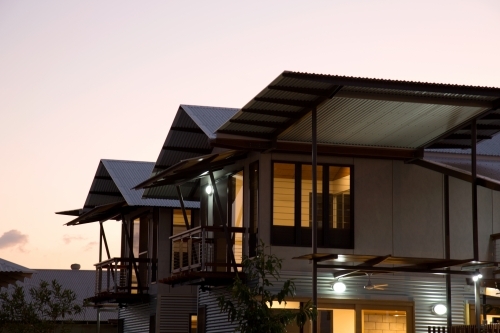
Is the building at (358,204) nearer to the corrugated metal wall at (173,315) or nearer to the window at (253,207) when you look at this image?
the window at (253,207)

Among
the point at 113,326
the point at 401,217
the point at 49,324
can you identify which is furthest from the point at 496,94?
the point at 113,326

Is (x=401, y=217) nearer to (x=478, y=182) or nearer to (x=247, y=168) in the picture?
(x=478, y=182)

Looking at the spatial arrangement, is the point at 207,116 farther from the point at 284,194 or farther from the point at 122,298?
the point at 122,298

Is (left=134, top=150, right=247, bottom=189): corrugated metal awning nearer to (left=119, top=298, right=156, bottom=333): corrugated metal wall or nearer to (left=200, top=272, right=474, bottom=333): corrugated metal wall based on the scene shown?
(left=200, top=272, right=474, bottom=333): corrugated metal wall

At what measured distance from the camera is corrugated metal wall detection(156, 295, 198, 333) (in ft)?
103

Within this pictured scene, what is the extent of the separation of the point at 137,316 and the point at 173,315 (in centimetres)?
272

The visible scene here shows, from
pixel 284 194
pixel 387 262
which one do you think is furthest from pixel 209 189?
pixel 387 262

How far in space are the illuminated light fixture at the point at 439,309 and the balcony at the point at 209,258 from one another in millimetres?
4701

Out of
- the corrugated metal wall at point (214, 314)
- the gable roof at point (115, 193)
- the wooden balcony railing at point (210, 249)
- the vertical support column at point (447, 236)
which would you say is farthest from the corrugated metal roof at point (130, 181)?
the vertical support column at point (447, 236)

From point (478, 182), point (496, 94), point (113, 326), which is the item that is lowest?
point (113, 326)

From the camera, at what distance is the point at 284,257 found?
23.0 meters

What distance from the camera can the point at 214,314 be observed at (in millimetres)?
26078

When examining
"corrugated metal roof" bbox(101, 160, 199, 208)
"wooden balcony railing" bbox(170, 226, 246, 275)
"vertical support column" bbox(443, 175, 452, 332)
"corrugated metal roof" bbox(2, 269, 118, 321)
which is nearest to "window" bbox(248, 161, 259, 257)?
"wooden balcony railing" bbox(170, 226, 246, 275)

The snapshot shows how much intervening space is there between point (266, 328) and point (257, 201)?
5.48 meters
